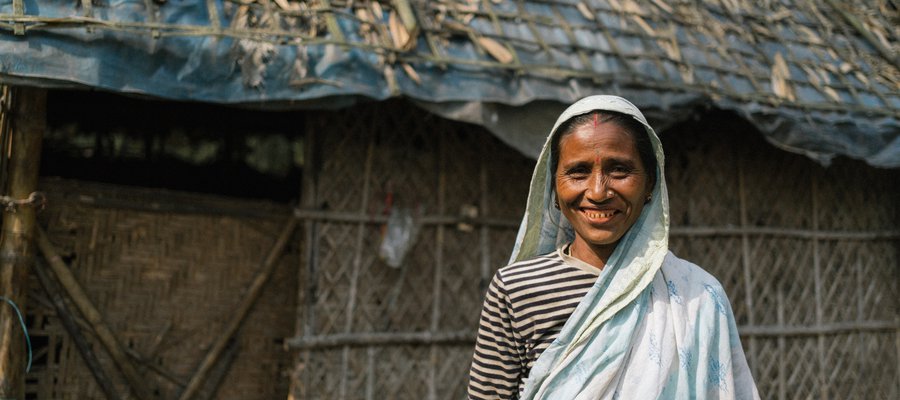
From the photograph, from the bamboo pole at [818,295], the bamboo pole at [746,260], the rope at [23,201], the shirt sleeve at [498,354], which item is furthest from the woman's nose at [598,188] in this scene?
the bamboo pole at [818,295]

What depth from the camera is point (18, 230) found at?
3.94 metres

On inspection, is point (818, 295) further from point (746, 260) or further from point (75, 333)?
point (75, 333)

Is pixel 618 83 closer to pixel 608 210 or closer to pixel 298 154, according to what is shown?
pixel 608 210

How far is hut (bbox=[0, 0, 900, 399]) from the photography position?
156 inches

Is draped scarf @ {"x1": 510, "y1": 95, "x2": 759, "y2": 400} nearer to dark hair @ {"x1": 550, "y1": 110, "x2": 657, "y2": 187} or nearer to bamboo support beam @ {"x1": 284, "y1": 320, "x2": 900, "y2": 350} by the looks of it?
dark hair @ {"x1": 550, "y1": 110, "x2": 657, "y2": 187}

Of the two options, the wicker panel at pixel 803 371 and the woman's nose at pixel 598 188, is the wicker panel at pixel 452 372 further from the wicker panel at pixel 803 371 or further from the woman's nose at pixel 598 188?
the woman's nose at pixel 598 188

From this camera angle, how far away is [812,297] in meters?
6.10

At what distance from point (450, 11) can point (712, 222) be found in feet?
8.13

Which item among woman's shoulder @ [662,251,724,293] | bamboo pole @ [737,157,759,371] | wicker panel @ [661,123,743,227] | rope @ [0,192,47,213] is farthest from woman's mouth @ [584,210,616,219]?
bamboo pole @ [737,157,759,371]

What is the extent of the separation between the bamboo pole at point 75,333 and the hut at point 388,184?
0.04ft

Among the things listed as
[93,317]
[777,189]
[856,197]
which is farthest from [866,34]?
[93,317]

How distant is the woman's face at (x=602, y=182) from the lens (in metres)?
1.95

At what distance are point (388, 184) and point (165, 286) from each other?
1417 millimetres

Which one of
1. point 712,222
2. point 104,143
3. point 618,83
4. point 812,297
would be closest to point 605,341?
point 618,83
